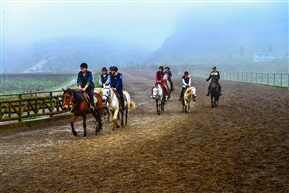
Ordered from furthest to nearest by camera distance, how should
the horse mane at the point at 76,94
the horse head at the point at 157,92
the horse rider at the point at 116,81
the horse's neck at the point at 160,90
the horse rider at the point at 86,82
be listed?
the horse's neck at the point at 160,90
the horse head at the point at 157,92
the horse rider at the point at 116,81
the horse rider at the point at 86,82
the horse mane at the point at 76,94

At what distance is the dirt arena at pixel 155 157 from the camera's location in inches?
281

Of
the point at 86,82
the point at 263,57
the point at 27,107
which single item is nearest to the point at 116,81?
the point at 86,82

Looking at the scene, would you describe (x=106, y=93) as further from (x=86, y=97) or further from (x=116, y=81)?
(x=86, y=97)

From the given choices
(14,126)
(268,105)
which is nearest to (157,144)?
(14,126)

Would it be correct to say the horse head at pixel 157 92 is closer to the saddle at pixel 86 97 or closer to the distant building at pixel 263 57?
the saddle at pixel 86 97

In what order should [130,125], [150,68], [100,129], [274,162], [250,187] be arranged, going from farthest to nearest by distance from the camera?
[150,68], [130,125], [100,129], [274,162], [250,187]

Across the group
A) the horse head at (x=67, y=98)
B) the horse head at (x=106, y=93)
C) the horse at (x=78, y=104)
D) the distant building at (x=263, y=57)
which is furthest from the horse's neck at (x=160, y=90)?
the distant building at (x=263, y=57)

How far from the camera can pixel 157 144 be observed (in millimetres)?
10859

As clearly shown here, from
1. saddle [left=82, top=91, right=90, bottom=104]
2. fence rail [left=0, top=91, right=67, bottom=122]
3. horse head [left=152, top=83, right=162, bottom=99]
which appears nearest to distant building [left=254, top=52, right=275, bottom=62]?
horse head [left=152, top=83, right=162, bottom=99]

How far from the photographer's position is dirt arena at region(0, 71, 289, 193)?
7.12 meters

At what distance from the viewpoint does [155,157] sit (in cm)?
927

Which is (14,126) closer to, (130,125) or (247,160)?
(130,125)

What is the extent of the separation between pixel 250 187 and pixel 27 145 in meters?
7.73

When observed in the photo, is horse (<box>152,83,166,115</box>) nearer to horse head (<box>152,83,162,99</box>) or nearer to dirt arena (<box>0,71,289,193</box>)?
horse head (<box>152,83,162,99</box>)
